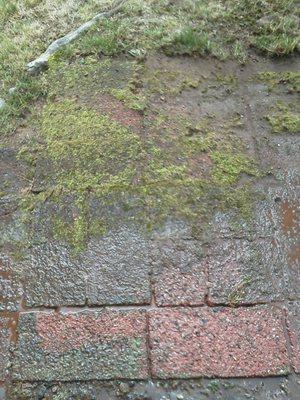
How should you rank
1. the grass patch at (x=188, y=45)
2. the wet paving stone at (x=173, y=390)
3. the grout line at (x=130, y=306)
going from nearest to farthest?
the wet paving stone at (x=173, y=390)
the grout line at (x=130, y=306)
the grass patch at (x=188, y=45)

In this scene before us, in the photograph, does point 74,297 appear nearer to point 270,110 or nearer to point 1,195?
point 1,195

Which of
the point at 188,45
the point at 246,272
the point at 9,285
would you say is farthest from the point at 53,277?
the point at 188,45

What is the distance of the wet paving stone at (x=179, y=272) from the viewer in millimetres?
2199

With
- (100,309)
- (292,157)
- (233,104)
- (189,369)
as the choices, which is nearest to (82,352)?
(100,309)

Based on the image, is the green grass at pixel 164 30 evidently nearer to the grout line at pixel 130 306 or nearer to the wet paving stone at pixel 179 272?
the wet paving stone at pixel 179 272

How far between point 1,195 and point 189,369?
1.25 metres

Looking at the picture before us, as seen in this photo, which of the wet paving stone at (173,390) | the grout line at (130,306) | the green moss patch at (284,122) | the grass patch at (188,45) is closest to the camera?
the wet paving stone at (173,390)

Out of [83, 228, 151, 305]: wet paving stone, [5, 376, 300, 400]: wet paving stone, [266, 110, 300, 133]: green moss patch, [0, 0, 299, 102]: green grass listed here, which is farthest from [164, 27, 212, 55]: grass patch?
[5, 376, 300, 400]: wet paving stone

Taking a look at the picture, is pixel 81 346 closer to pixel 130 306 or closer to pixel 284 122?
pixel 130 306

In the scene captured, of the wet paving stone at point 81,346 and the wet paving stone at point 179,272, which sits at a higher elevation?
the wet paving stone at point 81,346

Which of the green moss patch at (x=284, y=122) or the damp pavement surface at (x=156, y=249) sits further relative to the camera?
the green moss patch at (x=284, y=122)

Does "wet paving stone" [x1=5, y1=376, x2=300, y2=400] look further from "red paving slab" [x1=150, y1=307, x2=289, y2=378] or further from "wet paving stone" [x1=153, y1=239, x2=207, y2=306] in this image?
"wet paving stone" [x1=153, y1=239, x2=207, y2=306]

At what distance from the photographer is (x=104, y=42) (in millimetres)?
3271

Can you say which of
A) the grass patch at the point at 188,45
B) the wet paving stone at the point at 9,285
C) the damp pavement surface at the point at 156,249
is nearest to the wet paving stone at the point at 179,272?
the damp pavement surface at the point at 156,249
